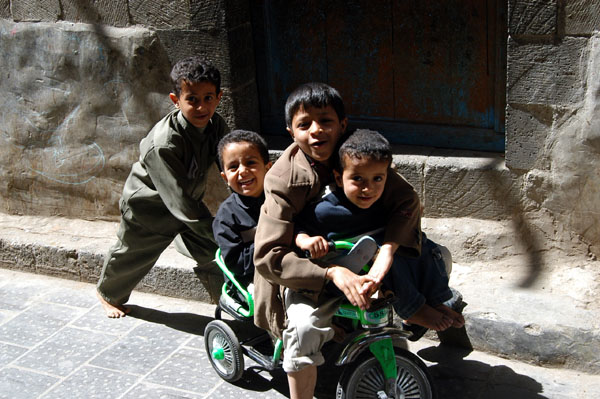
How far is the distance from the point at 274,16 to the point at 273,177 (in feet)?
6.66

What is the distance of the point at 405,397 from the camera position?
138 inches

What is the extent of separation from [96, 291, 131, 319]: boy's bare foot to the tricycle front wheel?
1.85 metres

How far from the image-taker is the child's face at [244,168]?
3.75m

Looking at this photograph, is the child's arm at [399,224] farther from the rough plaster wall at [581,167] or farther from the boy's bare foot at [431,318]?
the rough plaster wall at [581,167]

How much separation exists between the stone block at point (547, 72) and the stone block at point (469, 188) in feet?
1.48

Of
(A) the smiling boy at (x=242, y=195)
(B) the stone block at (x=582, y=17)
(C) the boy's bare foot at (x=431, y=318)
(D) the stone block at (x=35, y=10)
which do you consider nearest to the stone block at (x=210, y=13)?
(D) the stone block at (x=35, y=10)

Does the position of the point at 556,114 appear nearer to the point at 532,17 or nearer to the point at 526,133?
the point at 526,133

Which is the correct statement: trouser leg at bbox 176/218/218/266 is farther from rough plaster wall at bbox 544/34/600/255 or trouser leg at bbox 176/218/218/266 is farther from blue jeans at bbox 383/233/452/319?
rough plaster wall at bbox 544/34/600/255

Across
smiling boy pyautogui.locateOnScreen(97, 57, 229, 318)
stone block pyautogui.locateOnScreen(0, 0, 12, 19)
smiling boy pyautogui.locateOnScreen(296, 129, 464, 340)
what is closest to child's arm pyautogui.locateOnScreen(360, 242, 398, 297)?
smiling boy pyautogui.locateOnScreen(296, 129, 464, 340)

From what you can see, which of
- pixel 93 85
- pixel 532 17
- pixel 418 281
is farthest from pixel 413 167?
pixel 93 85

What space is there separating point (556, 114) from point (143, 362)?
2.53 meters

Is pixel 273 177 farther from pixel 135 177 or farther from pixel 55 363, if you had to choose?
pixel 55 363

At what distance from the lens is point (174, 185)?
13.8 feet

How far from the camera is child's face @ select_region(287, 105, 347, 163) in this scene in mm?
3340
